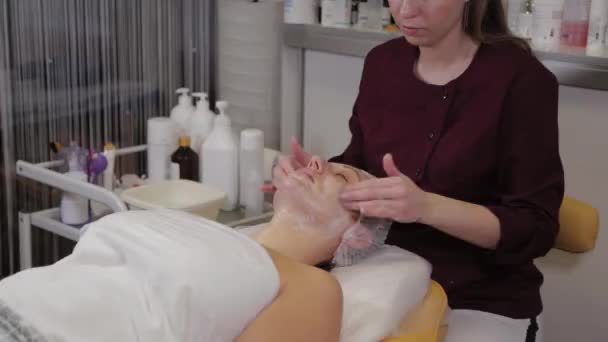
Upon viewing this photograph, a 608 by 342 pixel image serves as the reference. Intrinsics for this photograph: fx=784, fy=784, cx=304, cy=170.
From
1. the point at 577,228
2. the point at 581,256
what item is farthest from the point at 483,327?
the point at 581,256

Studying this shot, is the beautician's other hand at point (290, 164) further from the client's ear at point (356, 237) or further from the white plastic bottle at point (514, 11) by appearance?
the white plastic bottle at point (514, 11)

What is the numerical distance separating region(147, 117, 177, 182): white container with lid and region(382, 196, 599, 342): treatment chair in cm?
88

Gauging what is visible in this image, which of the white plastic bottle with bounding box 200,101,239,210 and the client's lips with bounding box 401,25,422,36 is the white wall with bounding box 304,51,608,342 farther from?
the white plastic bottle with bounding box 200,101,239,210

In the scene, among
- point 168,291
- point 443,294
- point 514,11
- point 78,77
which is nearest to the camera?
point 168,291

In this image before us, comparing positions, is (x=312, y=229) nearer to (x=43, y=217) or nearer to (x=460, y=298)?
(x=460, y=298)

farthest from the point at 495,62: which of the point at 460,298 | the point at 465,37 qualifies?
the point at 460,298

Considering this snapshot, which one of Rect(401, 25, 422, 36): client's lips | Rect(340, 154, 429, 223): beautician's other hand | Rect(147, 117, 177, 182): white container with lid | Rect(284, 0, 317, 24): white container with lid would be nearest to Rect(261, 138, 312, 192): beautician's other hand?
Rect(340, 154, 429, 223): beautician's other hand

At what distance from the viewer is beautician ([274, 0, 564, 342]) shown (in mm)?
1235

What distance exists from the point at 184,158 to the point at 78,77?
36 centimetres

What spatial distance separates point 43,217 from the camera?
→ 1862 millimetres

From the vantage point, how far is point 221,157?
1.85 metres

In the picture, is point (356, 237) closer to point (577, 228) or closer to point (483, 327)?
point (483, 327)

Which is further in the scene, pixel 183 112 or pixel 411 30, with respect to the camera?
pixel 183 112

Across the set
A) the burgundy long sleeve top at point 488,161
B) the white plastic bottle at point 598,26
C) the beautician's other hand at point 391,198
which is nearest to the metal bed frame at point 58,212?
the burgundy long sleeve top at point 488,161
